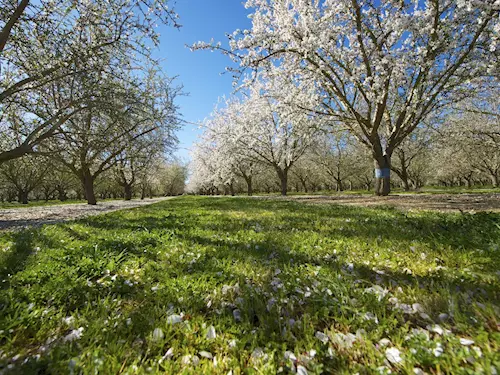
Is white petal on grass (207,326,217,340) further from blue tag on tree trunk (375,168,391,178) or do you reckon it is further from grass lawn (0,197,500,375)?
blue tag on tree trunk (375,168,391,178)

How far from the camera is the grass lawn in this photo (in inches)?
68.7

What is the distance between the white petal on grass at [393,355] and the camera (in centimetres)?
166

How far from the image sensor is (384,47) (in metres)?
12.3

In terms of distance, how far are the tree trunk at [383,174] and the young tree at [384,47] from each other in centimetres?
23

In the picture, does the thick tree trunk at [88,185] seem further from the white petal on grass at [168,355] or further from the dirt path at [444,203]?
the white petal on grass at [168,355]

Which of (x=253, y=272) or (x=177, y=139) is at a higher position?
(x=177, y=139)

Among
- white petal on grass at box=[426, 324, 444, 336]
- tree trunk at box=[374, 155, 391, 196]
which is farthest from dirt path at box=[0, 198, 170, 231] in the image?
tree trunk at box=[374, 155, 391, 196]

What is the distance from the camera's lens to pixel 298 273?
3271 mm

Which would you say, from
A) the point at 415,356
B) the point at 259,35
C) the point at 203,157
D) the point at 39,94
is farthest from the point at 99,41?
the point at 203,157

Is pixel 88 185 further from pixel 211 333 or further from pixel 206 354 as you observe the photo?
pixel 206 354

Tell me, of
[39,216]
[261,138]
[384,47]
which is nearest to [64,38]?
[39,216]

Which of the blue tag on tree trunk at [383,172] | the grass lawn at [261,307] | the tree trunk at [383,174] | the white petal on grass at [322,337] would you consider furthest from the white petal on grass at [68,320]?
the blue tag on tree trunk at [383,172]

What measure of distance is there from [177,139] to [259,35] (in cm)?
1605

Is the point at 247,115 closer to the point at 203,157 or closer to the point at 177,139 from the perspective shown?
the point at 177,139
